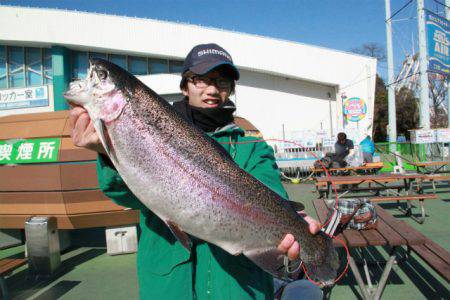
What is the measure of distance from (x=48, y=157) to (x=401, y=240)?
15.9 ft

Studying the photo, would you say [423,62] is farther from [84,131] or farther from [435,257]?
[84,131]

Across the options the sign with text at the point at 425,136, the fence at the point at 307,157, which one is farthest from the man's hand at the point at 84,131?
the sign with text at the point at 425,136

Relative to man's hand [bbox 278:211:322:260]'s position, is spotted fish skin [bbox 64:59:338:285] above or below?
above

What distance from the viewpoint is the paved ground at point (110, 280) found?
4383 millimetres

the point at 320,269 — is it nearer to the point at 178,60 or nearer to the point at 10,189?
the point at 10,189

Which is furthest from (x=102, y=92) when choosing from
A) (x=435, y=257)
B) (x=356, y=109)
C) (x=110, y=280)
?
(x=356, y=109)

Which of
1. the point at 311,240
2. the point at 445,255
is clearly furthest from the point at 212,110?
the point at 445,255

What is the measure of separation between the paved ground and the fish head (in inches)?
139

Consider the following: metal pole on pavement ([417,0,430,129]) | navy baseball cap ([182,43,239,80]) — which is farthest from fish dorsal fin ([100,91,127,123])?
metal pole on pavement ([417,0,430,129])

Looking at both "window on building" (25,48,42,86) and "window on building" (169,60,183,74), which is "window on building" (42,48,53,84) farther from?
"window on building" (169,60,183,74)

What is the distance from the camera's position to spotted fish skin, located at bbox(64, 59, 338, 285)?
Answer: 5.58 ft

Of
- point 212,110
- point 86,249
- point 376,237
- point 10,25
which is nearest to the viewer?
point 212,110

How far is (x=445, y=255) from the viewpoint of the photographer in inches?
147

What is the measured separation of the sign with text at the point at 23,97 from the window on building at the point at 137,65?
18.4 ft
